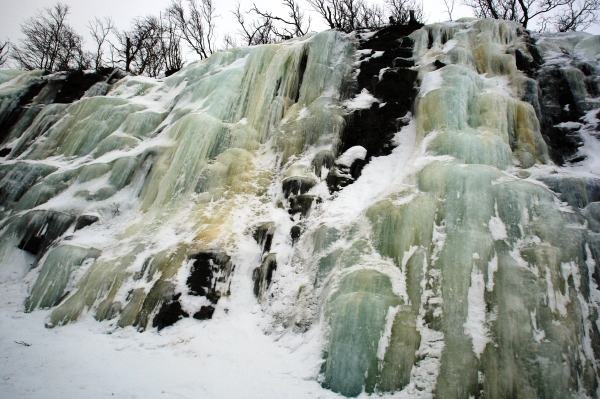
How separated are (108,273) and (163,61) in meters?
19.1

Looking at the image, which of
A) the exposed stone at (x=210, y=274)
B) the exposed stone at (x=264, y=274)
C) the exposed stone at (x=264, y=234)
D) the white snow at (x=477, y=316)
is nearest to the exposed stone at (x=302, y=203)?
the exposed stone at (x=264, y=234)

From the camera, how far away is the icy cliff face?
4621 millimetres

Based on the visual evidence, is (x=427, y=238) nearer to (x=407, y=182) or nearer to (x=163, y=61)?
(x=407, y=182)

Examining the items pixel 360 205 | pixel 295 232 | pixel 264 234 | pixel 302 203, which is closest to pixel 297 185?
pixel 302 203

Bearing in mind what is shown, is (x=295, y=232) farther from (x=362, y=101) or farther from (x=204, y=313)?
(x=362, y=101)

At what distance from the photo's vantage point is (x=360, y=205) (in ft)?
22.6

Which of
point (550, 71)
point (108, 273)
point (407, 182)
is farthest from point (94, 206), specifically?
point (550, 71)

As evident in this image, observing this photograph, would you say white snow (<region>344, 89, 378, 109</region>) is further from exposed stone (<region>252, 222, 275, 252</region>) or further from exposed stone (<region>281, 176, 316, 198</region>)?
exposed stone (<region>252, 222, 275, 252</region>)

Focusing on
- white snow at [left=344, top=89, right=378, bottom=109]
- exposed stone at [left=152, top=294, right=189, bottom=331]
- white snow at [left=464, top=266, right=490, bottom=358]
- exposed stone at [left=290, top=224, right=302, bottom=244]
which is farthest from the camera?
white snow at [left=344, top=89, right=378, bottom=109]

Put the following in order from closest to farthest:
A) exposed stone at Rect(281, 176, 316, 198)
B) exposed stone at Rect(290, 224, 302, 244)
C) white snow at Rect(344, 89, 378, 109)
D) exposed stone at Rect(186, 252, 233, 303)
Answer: exposed stone at Rect(186, 252, 233, 303), exposed stone at Rect(290, 224, 302, 244), exposed stone at Rect(281, 176, 316, 198), white snow at Rect(344, 89, 378, 109)

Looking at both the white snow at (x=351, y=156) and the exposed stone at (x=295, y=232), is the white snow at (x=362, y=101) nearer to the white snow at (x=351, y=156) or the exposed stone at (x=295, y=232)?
the white snow at (x=351, y=156)

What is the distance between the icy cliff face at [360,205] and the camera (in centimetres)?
462

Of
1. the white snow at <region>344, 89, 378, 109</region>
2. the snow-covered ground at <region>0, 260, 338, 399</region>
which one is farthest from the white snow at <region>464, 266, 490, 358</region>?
the white snow at <region>344, 89, 378, 109</region>

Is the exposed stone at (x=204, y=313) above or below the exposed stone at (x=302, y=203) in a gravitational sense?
below
